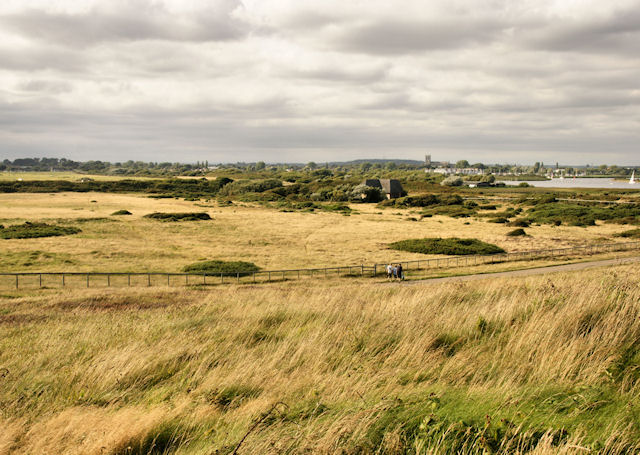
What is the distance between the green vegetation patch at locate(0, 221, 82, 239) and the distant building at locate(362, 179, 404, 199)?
78.4 m

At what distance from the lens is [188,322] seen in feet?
28.5

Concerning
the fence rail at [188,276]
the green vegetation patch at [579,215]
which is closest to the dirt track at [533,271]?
the fence rail at [188,276]

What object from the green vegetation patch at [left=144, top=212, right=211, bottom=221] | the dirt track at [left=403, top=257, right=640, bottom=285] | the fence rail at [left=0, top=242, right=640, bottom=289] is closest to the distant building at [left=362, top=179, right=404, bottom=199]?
the green vegetation patch at [left=144, top=212, right=211, bottom=221]

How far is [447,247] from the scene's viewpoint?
45.9 meters

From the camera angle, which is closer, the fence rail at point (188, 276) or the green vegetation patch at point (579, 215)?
the fence rail at point (188, 276)

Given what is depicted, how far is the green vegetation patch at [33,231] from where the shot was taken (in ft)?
158

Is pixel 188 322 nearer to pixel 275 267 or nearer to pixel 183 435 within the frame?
pixel 183 435

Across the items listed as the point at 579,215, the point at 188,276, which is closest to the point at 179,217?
the point at 188,276

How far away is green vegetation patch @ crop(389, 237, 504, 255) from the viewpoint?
45.1 meters

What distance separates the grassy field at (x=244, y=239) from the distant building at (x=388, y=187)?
117ft

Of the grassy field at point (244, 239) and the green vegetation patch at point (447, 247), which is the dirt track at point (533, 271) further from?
the grassy field at point (244, 239)

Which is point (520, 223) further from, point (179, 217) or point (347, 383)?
point (347, 383)

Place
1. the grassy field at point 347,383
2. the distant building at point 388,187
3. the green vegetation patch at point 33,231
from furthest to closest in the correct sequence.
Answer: the distant building at point 388,187 → the green vegetation patch at point 33,231 → the grassy field at point 347,383

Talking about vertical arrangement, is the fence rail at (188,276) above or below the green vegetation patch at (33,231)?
below
